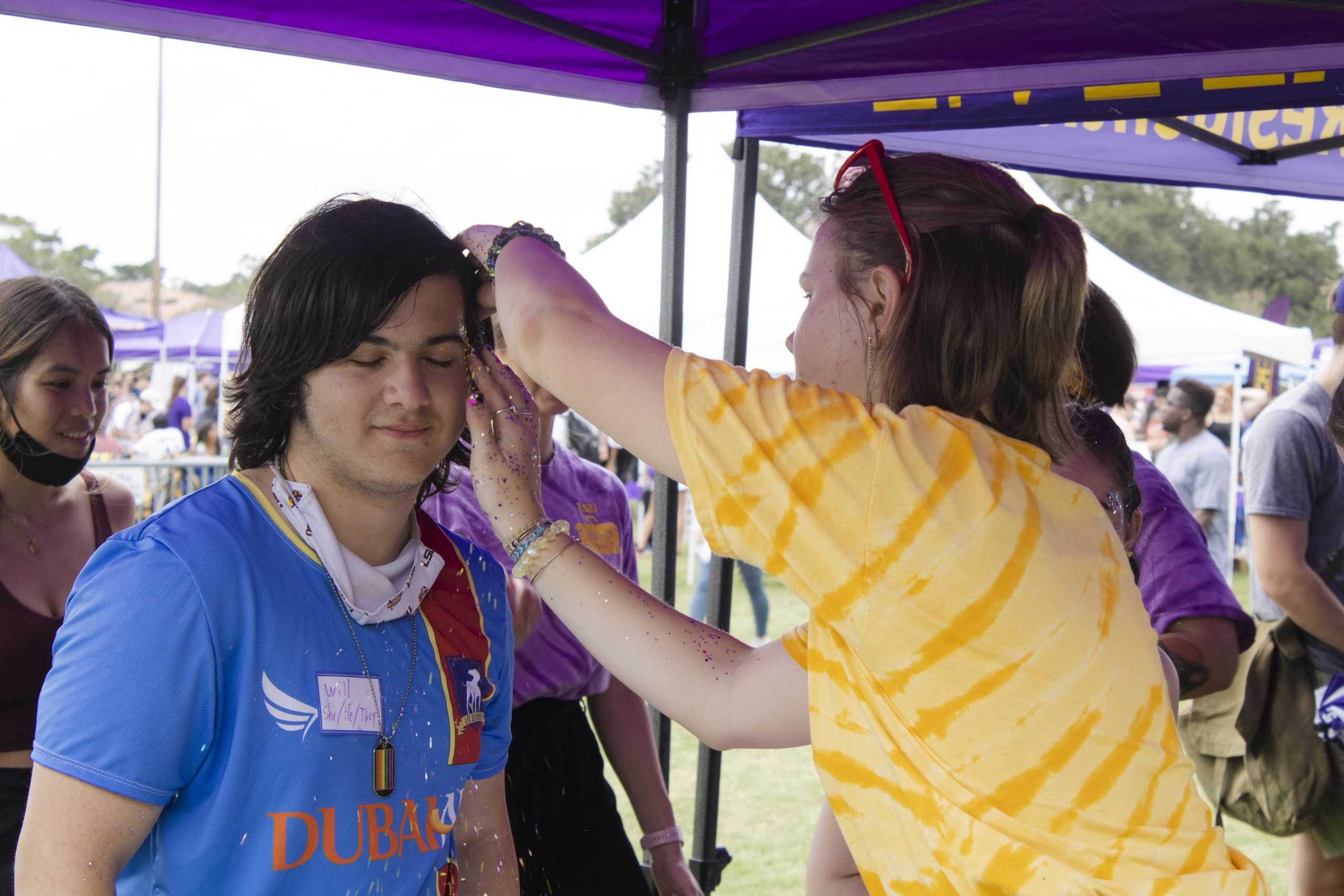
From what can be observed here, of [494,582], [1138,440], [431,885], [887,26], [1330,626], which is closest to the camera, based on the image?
[431,885]

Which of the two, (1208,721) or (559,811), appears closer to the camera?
(559,811)

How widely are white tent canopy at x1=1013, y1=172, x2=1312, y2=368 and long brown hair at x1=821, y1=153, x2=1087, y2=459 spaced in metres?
8.81

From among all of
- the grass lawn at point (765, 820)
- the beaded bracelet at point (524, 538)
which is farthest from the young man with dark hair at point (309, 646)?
the grass lawn at point (765, 820)

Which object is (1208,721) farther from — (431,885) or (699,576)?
(699,576)

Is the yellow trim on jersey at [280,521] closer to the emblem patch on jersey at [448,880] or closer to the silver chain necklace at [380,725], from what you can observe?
the silver chain necklace at [380,725]

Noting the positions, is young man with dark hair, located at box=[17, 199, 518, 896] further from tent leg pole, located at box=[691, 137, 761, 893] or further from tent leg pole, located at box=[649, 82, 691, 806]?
tent leg pole, located at box=[691, 137, 761, 893]

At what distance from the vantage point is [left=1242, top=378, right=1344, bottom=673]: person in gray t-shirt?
10.3 feet

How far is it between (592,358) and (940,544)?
0.41 m

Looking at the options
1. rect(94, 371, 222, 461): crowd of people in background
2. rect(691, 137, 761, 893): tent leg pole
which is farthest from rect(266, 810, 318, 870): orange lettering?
rect(94, 371, 222, 461): crowd of people in background

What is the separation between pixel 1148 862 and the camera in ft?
3.74

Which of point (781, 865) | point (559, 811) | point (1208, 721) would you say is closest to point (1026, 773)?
point (559, 811)

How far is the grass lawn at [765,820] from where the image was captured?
4855 millimetres

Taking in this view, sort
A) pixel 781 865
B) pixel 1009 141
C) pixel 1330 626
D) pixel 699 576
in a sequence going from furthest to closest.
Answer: pixel 699 576 → pixel 781 865 → pixel 1009 141 → pixel 1330 626

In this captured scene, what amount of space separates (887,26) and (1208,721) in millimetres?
2123
